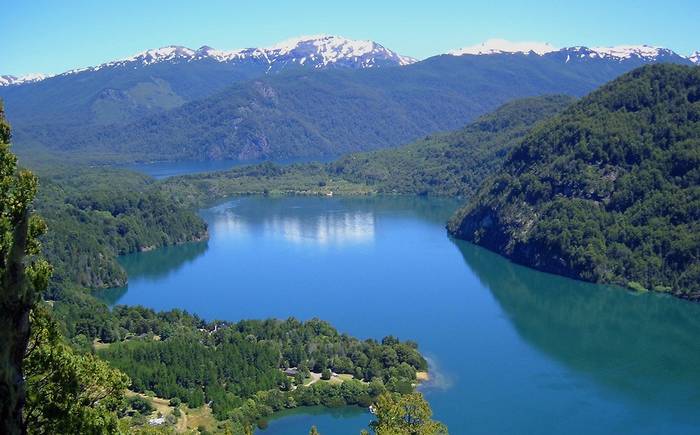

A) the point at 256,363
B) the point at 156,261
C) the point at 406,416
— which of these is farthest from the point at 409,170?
the point at 406,416

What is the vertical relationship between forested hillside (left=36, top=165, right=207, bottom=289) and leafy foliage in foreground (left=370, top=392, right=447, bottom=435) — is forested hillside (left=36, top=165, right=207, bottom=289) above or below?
below

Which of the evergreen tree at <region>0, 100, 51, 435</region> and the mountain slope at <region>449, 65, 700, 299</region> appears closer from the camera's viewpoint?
the evergreen tree at <region>0, 100, 51, 435</region>

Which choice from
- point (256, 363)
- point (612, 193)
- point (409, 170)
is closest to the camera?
point (256, 363)

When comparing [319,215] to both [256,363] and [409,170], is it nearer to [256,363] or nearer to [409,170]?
[409,170]

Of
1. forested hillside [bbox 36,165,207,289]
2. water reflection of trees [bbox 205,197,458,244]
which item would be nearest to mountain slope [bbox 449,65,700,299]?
water reflection of trees [bbox 205,197,458,244]

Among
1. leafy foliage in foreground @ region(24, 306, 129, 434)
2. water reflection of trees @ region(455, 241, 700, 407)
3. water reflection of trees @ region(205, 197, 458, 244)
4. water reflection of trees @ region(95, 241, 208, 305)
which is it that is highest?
leafy foliage in foreground @ region(24, 306, 129, 434)

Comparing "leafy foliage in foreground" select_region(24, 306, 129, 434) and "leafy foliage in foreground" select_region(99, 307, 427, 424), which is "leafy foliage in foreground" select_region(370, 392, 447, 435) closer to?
"leafy foliage in foreground" select_region(24, 306, 129, 434)
